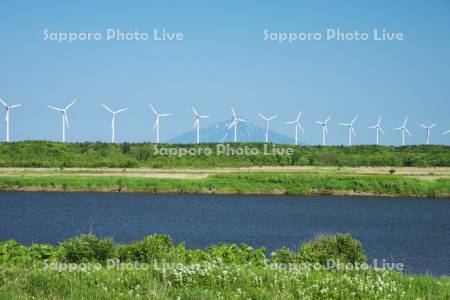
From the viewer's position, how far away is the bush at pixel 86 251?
18625 mm

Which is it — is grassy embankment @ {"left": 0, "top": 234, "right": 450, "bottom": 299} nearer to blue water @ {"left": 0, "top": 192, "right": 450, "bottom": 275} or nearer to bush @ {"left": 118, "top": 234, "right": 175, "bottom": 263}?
bush @ {"left": 118, "top": 234, "right": 175, "bottom": 263}

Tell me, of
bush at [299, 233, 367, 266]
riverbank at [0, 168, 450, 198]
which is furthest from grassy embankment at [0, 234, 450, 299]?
riverbank at [0, 168, 450, 198]

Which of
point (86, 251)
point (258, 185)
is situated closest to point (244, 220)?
point (86, 251)

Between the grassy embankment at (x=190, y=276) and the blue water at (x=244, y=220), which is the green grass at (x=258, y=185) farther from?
the grassy embankment at (x=190, y=276)

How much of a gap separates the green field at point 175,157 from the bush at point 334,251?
74.0 metres

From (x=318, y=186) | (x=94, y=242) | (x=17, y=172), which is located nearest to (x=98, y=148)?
(x=17, y=172)

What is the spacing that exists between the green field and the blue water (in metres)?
28.4

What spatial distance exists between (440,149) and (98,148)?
5276 centimetres

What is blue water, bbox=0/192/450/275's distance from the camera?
3253cm

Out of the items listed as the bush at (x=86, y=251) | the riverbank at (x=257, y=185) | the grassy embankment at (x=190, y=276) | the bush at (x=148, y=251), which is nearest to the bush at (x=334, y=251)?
the grassy embankment at (x=190, y=276)

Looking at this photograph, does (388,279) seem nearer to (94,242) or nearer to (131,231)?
(94,242)

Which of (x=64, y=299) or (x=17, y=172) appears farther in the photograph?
(x=17, y=172)

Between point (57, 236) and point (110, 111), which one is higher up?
point (110, 111)

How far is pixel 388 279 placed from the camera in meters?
16.1
